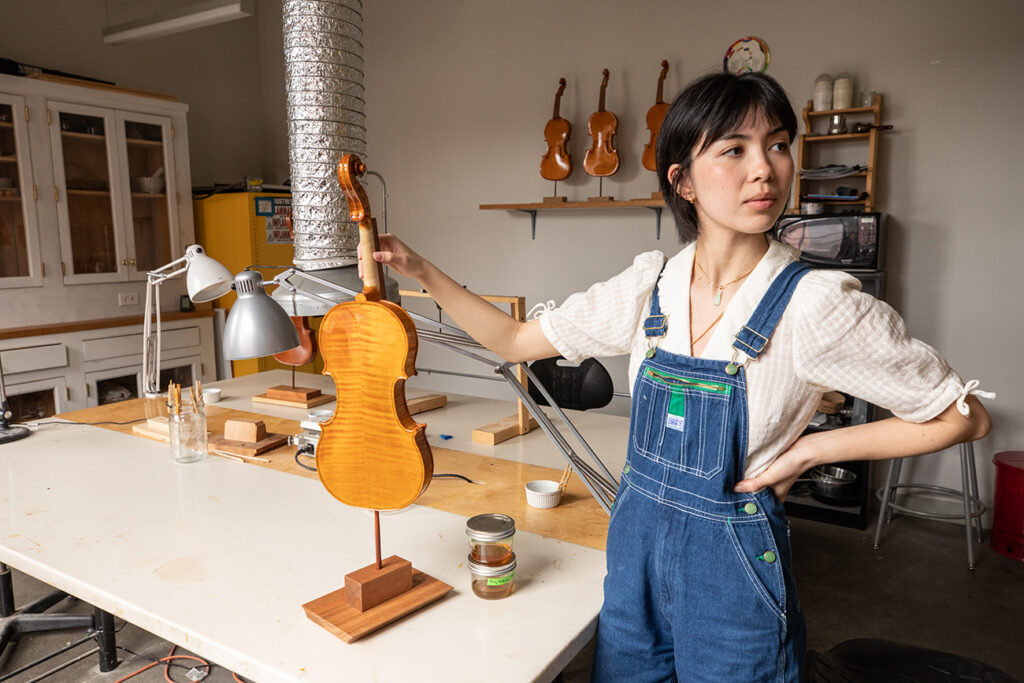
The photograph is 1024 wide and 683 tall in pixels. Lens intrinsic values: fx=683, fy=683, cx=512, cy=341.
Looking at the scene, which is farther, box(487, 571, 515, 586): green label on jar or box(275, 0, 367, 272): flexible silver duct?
box(275, 0, 367, 272): flexible silver duct

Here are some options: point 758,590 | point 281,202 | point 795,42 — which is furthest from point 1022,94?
point 281,202

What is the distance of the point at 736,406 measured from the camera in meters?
1.01

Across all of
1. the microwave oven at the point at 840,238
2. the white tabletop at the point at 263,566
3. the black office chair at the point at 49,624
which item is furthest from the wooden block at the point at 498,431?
the microwave oven at the point at 840,238

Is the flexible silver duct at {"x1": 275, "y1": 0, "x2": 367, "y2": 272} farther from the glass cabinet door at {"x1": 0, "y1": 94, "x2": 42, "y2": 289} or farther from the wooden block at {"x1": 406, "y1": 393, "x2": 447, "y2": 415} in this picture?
the glass cabinet door at {"x1": 0, "y1": 94, "x2": 42, "y2": 289}

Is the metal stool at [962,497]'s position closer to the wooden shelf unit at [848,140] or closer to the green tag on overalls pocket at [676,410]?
the wooden shelf unit at [848,140]

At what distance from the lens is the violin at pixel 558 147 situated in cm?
421

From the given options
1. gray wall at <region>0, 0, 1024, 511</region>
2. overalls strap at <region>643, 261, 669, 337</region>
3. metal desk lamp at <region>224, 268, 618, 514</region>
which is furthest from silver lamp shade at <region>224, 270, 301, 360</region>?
gray wall at <region>0, 0, 1024, 511</region>

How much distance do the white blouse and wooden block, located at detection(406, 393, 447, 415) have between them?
1571 millimetres

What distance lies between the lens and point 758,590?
3.21 ft

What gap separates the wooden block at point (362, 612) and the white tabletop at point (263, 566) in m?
0.02

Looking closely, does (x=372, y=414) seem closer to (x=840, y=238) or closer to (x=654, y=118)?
(x=840, y=238)

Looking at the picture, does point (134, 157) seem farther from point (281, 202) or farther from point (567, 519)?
point (567, 519)

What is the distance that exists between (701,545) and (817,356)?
12.7 inches

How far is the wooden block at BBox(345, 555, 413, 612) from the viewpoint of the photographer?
44.3 inches
